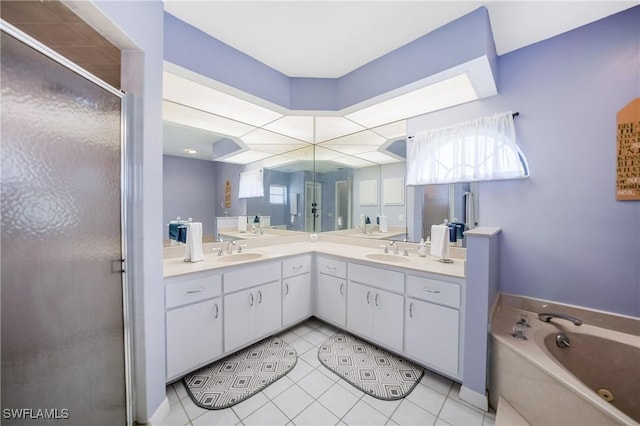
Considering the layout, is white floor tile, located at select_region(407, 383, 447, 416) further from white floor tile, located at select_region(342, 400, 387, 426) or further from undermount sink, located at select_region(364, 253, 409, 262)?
undermount sink, located at select_region(364, 253, 409, 262)

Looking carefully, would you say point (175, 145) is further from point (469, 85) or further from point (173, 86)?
point (469, 85)

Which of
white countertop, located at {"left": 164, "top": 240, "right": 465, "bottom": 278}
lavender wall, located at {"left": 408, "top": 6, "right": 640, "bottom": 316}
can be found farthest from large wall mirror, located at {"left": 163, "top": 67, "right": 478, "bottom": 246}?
lavender wall, located at {"left": 408, "top": 6, "right": 640, "bottom": 316}

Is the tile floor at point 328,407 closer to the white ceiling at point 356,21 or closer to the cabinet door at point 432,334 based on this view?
the cabinet door at point 432,334

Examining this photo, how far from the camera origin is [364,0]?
1431 mm

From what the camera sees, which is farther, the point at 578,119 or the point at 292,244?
the point at 292,244

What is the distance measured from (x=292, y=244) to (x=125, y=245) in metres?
1.84

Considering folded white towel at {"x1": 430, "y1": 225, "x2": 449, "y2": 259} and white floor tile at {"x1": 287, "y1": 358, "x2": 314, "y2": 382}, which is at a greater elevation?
folded white towel at {"x1": 430, "y1": 225, "x2": 449, "y2": 259}

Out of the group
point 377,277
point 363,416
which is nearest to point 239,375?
point 363,416

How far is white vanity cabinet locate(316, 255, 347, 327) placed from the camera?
7.24ft

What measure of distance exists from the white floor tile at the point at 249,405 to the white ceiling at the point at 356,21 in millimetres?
2612

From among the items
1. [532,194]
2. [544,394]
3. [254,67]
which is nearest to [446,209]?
[532,194]

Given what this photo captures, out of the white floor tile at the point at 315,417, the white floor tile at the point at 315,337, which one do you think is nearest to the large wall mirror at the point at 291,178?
the white floor tile at the point at 315,337

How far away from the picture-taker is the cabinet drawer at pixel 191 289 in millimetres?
1488

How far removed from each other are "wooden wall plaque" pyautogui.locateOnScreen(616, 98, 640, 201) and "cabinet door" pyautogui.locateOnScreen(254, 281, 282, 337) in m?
2.59
